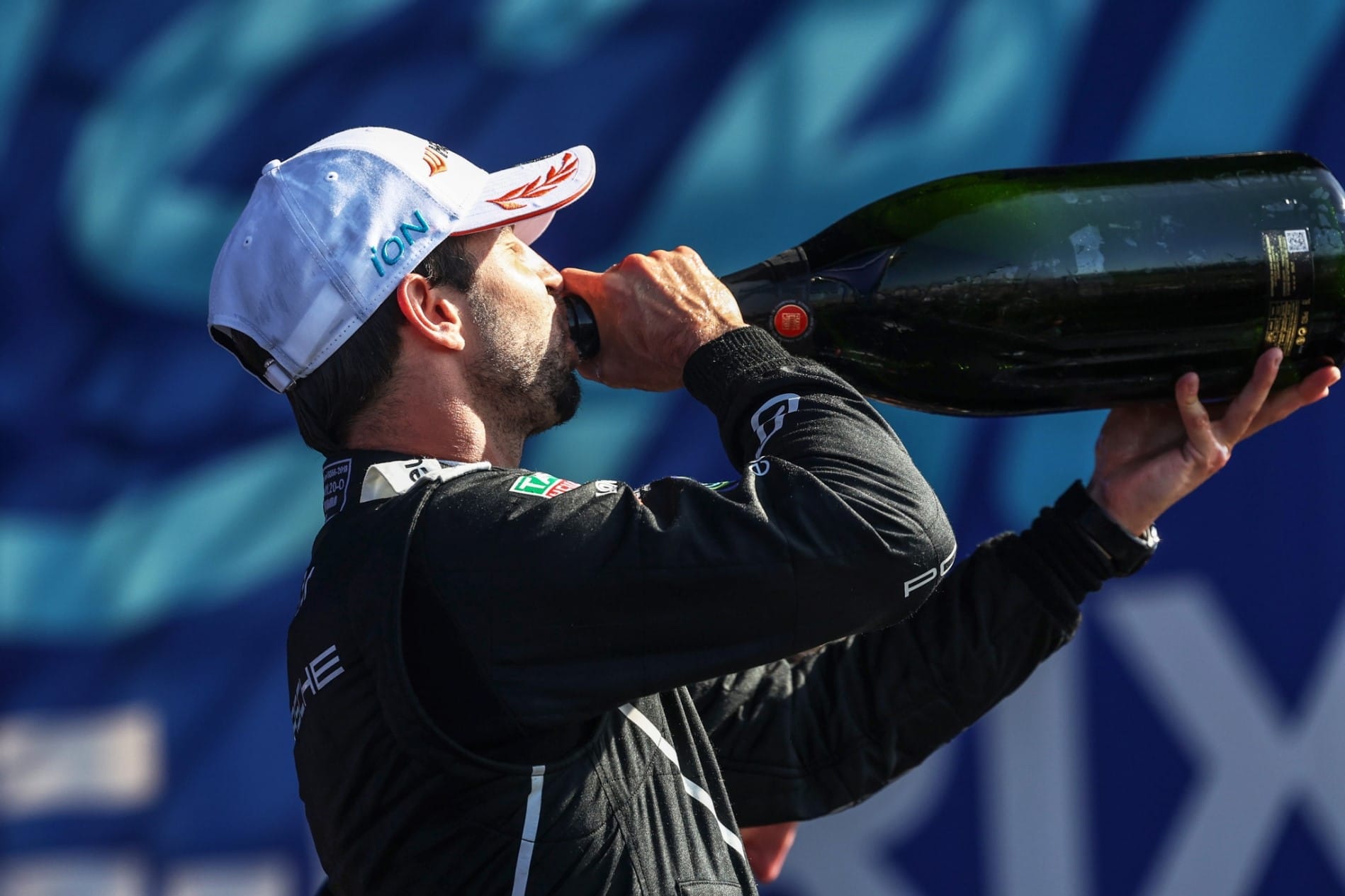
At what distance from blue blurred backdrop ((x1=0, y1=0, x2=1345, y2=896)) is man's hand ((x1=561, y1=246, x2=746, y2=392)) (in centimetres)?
107

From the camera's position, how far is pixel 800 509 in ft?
3.73

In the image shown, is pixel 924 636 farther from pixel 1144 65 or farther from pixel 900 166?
pixel 1144 65

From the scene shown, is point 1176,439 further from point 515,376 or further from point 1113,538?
point 515,376

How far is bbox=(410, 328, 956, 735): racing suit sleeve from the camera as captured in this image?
3.67 ft

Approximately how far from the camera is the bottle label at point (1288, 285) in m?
1.38

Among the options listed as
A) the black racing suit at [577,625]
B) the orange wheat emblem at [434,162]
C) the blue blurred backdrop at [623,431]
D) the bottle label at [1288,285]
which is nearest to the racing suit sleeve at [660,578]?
the black racing suit at [577,625]

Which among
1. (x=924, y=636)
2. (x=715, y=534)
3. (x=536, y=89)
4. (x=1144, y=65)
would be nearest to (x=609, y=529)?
(x=715, y=534)

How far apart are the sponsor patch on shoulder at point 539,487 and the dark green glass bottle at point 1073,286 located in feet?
1.34

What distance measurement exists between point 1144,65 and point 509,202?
1682 millimetres

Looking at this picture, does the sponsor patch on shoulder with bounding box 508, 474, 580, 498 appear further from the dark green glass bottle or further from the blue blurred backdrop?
the blue blurred backdrop

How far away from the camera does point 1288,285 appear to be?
1383 mm

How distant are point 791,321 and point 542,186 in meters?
0.32

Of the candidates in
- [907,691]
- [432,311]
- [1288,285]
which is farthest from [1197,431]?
[432,311]

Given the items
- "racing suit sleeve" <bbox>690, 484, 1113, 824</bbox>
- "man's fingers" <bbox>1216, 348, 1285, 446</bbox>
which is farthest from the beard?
"man's fingers" <bbox>1216, 348, 1285, 446</bbox>
